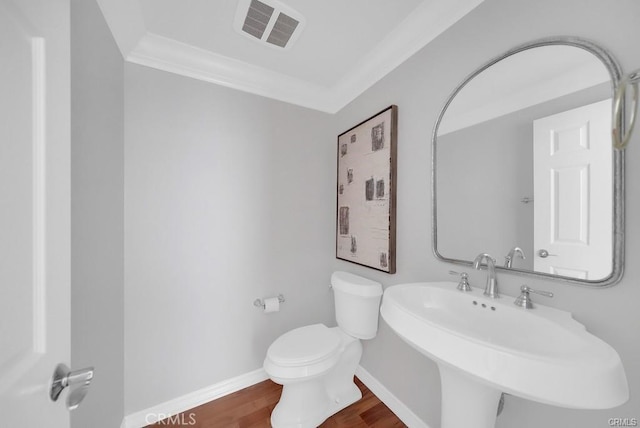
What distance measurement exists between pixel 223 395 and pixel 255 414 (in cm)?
30

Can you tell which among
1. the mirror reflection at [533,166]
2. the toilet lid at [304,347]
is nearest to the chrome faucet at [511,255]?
the mirror reflection at [533,166]

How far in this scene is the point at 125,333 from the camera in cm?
A: 135

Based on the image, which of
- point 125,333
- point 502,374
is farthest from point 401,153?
point 125,333

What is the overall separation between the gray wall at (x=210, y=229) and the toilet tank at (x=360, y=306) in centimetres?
45

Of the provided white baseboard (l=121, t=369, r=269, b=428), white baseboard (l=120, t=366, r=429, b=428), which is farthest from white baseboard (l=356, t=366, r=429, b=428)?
white baseboard (l=121, t=369, r=269, b=428)

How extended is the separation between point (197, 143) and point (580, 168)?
6.20 ft

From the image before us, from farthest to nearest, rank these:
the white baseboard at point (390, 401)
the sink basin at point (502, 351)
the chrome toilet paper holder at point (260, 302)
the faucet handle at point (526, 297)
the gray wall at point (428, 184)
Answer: the chrome toilet paper holder at point (260, 302) < the white baseboard at point (390, 401) < the faucet handle at point (526, 297) < the gray wall at point (428, 184) < the sink basin at point (502, 351)

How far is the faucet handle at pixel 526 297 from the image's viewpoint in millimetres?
823

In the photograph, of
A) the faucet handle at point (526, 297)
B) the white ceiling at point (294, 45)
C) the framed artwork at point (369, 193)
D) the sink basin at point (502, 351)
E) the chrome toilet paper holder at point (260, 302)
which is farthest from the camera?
the chrome toilet paper holder at point (260, 302)

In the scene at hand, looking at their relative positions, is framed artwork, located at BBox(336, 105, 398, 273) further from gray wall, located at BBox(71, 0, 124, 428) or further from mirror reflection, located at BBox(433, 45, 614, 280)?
gray wall, located at BBox(71, 0, 124, 428)

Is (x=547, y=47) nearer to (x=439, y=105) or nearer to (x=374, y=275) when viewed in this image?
(x=439, y=105)

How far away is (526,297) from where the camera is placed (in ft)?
2.74

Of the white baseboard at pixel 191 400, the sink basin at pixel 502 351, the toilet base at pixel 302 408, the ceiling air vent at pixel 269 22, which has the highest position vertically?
the ceiling air vent at pixel 269 22

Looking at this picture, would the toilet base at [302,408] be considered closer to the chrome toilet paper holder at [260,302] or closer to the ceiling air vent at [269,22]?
the chrome toilet paper holder at [260,302]
